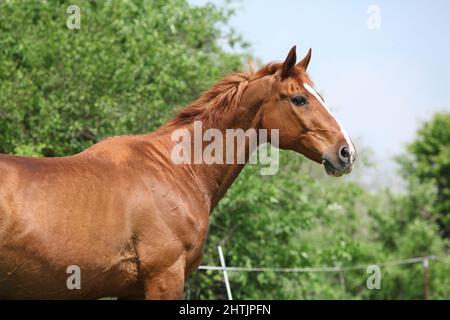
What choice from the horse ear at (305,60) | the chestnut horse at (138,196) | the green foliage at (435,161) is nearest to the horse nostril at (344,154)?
the chestnut horse at (138,196)

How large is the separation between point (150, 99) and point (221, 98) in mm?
3804

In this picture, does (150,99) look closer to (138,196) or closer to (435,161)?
(138,196)

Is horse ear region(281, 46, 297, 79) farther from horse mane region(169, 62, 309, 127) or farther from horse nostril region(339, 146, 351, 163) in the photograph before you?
horse nostril region(339, 146, 351, 163)

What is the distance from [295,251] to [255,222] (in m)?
0.73

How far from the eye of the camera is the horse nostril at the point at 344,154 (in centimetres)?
459

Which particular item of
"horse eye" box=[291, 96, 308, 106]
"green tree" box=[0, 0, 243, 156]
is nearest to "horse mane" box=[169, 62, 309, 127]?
"horse eye" box=[291, 96, 308, 106]

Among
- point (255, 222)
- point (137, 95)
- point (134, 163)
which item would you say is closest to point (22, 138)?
point (137, 95)

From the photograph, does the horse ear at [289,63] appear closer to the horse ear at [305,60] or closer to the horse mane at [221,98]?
the horse mane at [221,98]

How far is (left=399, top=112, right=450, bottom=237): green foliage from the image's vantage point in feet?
54.5

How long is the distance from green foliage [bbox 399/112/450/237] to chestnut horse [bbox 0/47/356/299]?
12455 mm

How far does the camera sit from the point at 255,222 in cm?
906

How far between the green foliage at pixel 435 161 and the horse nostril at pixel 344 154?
1248 cm

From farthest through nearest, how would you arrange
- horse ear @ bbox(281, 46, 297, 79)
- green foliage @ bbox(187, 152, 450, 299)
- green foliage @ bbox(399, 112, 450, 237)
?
green foliage @ bbox(399, 112, 450, 237) → green foliage @ bbox(187, 152, 450, 299) → horse ear @ bbox(281, 46, 297, 79)

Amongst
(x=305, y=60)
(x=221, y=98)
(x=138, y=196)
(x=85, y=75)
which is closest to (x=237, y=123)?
(x=221, y=98)
